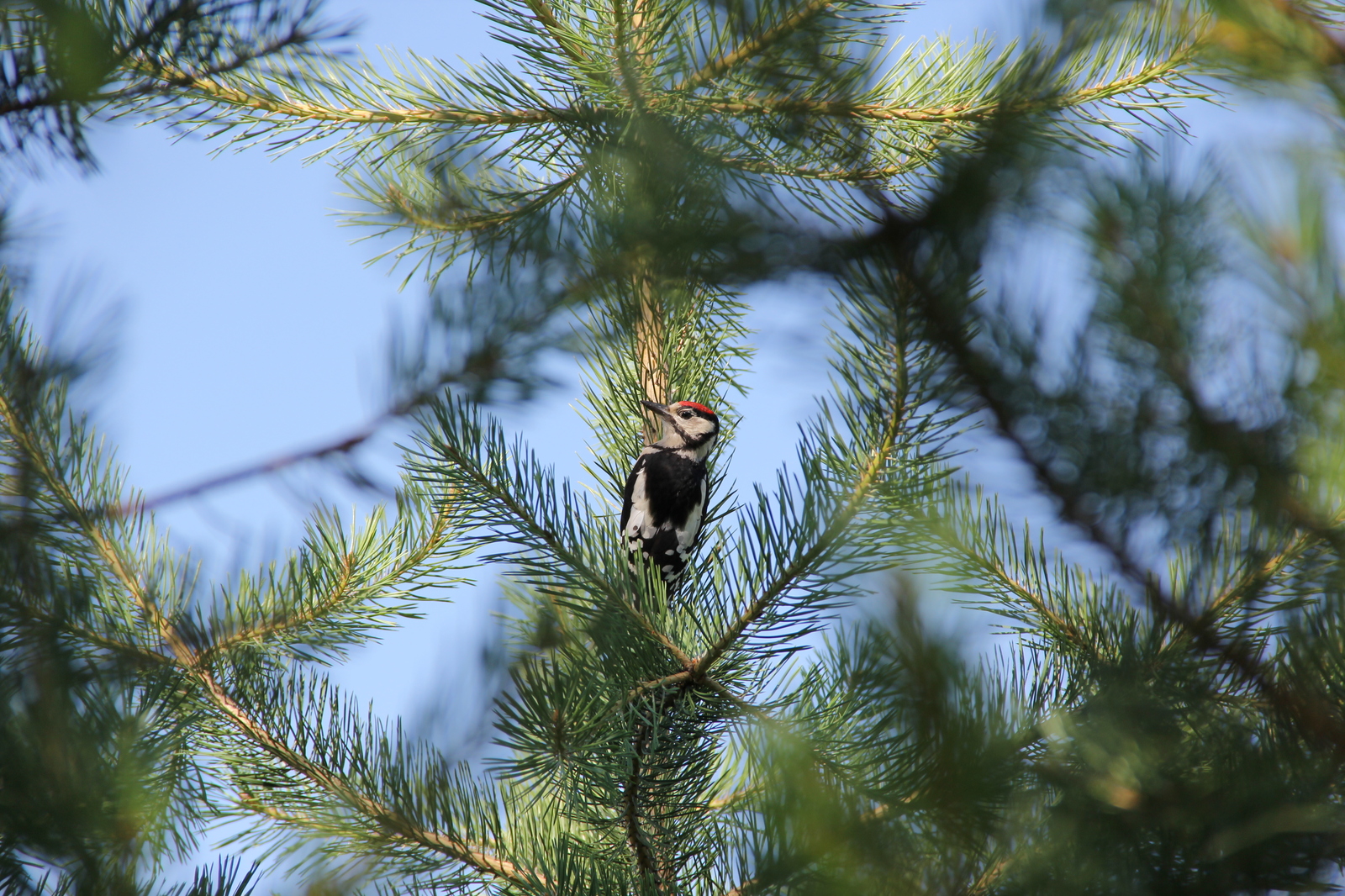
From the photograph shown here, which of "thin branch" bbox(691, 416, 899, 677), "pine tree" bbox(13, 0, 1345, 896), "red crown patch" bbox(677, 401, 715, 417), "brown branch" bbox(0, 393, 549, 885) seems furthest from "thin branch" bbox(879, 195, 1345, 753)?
"red crown patch" bbox(677, 401, 715, 417)

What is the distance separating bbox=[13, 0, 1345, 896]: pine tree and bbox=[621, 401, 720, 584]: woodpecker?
1.44 ft

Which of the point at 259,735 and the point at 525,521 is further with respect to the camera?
the point at 259,735

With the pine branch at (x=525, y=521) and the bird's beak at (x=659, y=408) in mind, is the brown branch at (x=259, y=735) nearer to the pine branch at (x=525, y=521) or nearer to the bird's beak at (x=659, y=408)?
the pine branch at (x=525, y=521)

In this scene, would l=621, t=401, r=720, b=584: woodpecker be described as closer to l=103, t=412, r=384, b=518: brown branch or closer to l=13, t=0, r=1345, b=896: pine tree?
l=13, t=0, r=1345, b=896: pine tree

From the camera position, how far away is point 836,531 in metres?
1.33

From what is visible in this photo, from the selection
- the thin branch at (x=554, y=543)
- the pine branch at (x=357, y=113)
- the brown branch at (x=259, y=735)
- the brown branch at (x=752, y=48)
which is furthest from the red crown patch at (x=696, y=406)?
the brown branch at (x=259, y=735)

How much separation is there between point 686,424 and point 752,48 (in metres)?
1.71

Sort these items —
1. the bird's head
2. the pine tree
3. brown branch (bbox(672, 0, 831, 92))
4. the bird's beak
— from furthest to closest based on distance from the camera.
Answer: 1. the bird's head
2. the bird's beak
3. brown branch (bbox(672, 0, 831, 92))
4. the pine tree

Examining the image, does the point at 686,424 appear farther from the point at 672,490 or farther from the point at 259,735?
the point at 259,735

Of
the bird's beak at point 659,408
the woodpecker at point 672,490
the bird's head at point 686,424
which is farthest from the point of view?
the woodpecker at point 672,490

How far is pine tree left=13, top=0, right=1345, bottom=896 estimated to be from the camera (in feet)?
2.40

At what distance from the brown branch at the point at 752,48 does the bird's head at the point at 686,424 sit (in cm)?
106

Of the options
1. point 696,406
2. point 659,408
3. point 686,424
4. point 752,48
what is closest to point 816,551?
point 752,48

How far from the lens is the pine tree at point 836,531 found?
731 millimetres
